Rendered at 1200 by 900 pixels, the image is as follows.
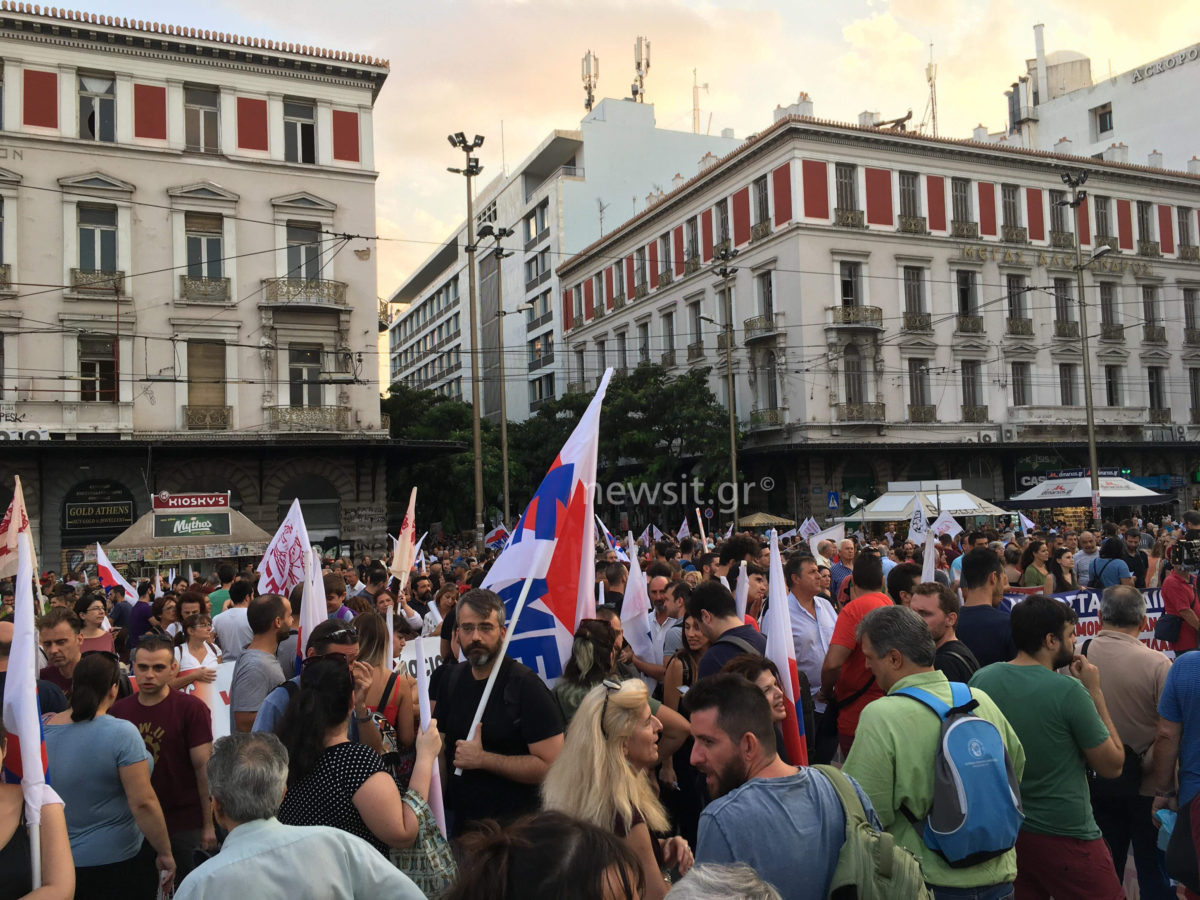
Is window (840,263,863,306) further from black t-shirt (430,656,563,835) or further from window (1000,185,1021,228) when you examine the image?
black t-shirt (430,656,563,835)

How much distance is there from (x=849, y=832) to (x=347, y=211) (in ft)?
103

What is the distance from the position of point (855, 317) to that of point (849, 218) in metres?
4.04

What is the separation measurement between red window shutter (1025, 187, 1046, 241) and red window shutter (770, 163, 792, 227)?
12.1 m

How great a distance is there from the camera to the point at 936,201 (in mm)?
41469

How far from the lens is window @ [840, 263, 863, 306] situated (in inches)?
1571

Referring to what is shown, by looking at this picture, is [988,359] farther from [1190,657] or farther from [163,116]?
[1190,657]

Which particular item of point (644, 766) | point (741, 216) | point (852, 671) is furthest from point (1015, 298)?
point (644, 766)

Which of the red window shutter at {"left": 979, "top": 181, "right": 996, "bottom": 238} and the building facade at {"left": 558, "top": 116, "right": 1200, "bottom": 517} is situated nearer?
the building facade at {"left": 558, "top": 116, "right": 1200, "bottom": 517}

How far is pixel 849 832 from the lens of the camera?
9.46 feet

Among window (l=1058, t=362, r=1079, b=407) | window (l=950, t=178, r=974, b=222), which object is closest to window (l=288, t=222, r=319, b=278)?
window (l=950, t=178, r=974, b=222)

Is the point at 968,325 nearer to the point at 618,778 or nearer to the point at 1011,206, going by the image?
the point at 1011,206

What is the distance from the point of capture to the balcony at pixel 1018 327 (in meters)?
42.5

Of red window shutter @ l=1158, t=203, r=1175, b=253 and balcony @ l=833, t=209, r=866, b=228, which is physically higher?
red window shutter @ l=1158, t=203, r=1175, b=253

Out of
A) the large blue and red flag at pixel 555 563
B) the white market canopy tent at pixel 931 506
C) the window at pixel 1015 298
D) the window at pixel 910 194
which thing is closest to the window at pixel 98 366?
the white market canopy tent at pixel 931 506
